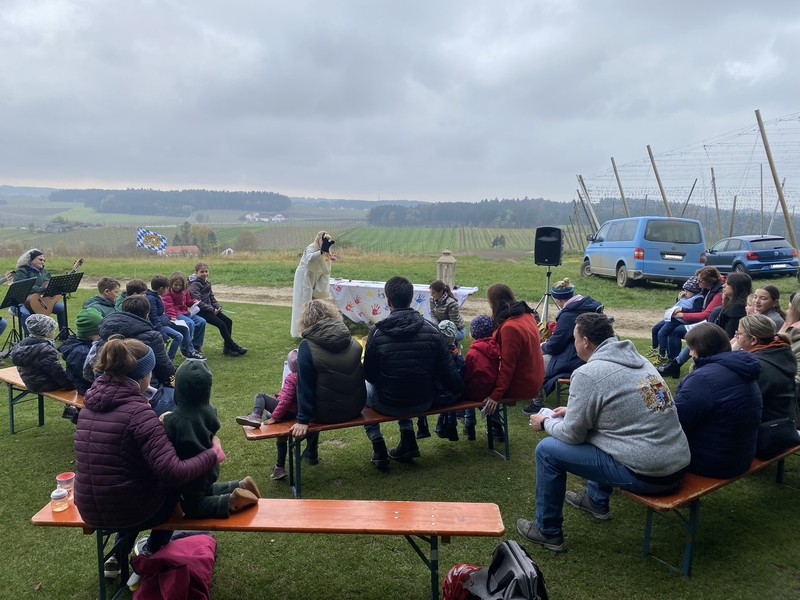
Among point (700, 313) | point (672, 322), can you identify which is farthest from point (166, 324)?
point (700, 313)

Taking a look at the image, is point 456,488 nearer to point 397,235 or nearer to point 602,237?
point 602,237

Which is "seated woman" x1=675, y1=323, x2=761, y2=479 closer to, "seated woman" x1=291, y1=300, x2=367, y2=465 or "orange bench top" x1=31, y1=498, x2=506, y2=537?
"orange bench top" x1=31, y1=498, x2=506, y2=537

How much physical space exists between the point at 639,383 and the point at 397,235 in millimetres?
45194

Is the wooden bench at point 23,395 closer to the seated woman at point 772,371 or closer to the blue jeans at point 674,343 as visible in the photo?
the seated woman at point 772,371

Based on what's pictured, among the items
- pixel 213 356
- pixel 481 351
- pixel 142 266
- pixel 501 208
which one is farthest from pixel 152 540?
pixel 501 208

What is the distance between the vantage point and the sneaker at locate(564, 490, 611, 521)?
133 inches

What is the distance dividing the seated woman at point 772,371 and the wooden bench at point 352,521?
1867mm

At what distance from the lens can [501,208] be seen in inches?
2093

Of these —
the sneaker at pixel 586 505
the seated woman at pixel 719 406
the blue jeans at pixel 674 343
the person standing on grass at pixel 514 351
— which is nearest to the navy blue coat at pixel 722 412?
the seated woman at pixel 719 406

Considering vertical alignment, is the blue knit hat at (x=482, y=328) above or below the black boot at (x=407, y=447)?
above

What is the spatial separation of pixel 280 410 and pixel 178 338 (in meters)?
3.76

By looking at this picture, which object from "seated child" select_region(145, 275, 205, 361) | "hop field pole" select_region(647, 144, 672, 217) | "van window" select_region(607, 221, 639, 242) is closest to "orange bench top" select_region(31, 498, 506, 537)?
"seated child" select_region(145, 275, 205, 361)

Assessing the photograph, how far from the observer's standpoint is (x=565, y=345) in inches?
200

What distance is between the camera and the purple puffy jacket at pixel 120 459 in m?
2.42
